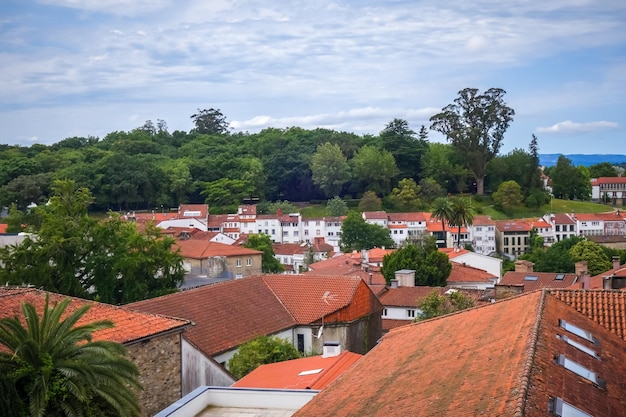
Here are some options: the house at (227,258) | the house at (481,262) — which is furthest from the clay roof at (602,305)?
the house at (481,262)

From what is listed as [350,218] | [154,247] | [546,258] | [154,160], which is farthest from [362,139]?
[154,247]

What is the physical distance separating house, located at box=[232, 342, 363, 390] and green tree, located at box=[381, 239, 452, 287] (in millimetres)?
31774

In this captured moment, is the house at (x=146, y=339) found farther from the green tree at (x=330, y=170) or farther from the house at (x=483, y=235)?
the green tree at (x=330, y=170)

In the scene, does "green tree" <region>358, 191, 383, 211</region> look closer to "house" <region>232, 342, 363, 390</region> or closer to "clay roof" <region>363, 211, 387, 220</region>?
"clay roof" <region>363, 211, 387, 220</region>

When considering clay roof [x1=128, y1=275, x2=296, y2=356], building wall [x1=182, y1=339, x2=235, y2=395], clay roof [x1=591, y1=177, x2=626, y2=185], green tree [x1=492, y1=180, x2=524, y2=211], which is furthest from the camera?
clay roof [x1=591, y1=177, x2=626, y2=185]

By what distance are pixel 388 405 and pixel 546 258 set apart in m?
58.6

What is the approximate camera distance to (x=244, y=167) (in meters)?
A: 111

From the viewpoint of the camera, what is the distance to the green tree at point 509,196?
103 m

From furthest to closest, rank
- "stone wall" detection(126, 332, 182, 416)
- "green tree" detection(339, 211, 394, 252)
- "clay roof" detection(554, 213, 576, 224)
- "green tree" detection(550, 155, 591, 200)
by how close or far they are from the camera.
Result: 1. "green tree" detection(550, 155, 591, 200)
2. "clay roof" detection(554, 213, 576, 224)
3. "green tree" detection(339, 211, 394, 252)
4. "stone wall" detection(126, 332, 182, 416)

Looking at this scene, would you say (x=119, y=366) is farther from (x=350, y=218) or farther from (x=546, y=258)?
(x=350, y=218)

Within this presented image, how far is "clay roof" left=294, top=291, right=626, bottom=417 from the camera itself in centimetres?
897

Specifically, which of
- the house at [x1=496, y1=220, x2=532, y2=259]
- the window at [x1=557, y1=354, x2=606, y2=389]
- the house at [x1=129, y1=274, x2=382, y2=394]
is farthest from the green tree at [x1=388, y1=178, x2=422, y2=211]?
the window at [x1=557, y1=354, x2=606, y2=389]

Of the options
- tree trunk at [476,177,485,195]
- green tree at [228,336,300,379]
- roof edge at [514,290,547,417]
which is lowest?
green tree at [228,336,300,379]

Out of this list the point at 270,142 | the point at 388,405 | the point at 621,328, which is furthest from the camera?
the point at 270,142
